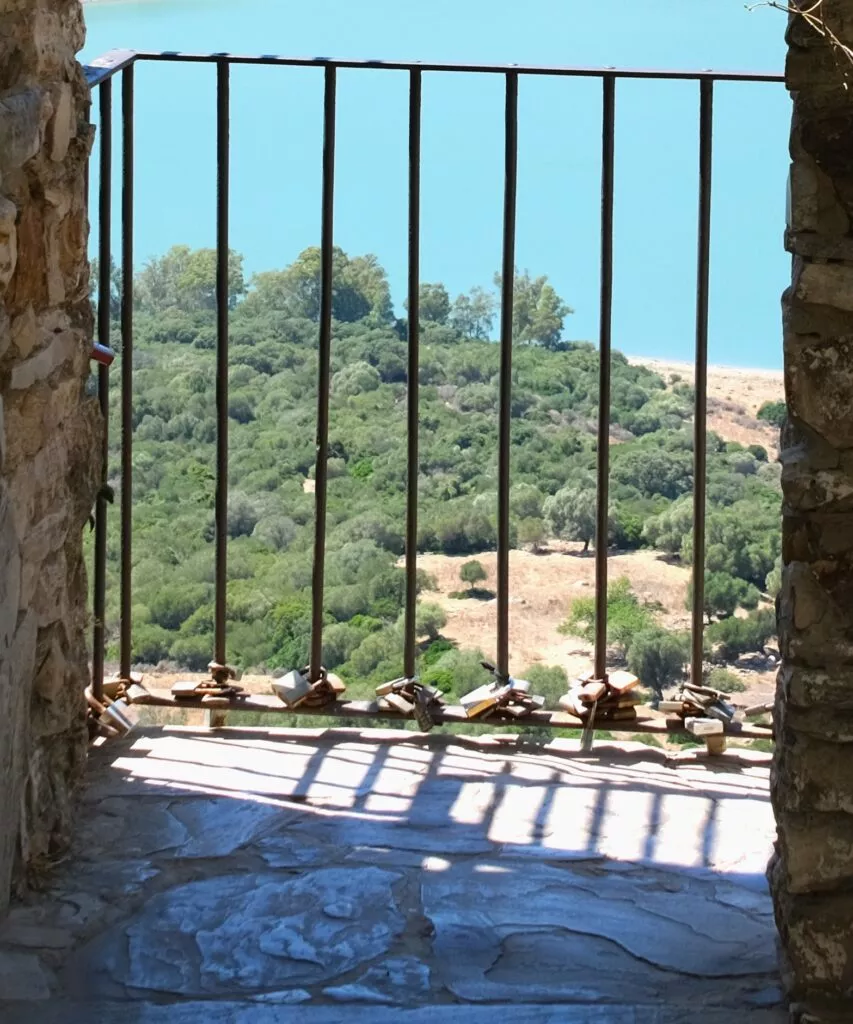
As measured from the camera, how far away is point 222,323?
3.78 meters

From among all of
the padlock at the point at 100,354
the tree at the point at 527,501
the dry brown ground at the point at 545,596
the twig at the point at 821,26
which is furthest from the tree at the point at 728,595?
the twig at the point at 821,26

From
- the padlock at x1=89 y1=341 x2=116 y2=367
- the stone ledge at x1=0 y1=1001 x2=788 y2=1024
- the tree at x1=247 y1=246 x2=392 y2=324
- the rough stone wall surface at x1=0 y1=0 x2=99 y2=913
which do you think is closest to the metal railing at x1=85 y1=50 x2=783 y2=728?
the padlock at x1=89 y1=341 x2=116 y2=367

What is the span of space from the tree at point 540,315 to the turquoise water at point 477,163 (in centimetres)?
54

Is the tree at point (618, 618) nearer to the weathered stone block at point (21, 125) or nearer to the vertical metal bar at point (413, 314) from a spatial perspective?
the vertical metal bar at point (413, 314)

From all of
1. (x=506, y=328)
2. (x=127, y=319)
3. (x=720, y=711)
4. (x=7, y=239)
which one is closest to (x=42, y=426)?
(x=7, y=239)

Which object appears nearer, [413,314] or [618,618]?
[413,314]

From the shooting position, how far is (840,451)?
7.17ft

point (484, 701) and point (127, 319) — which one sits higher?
point (127, 319)

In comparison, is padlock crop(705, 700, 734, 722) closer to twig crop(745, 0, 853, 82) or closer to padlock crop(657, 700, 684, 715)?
padlock crop(657, 700, 684, 715)

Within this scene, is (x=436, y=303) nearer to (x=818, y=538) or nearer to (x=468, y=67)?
(x=468, y=67)

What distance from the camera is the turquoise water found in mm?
12617

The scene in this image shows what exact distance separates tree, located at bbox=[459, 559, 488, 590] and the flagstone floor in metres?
5.91

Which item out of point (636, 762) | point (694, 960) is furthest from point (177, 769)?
point (694, 960)

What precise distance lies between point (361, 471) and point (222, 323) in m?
6.19
